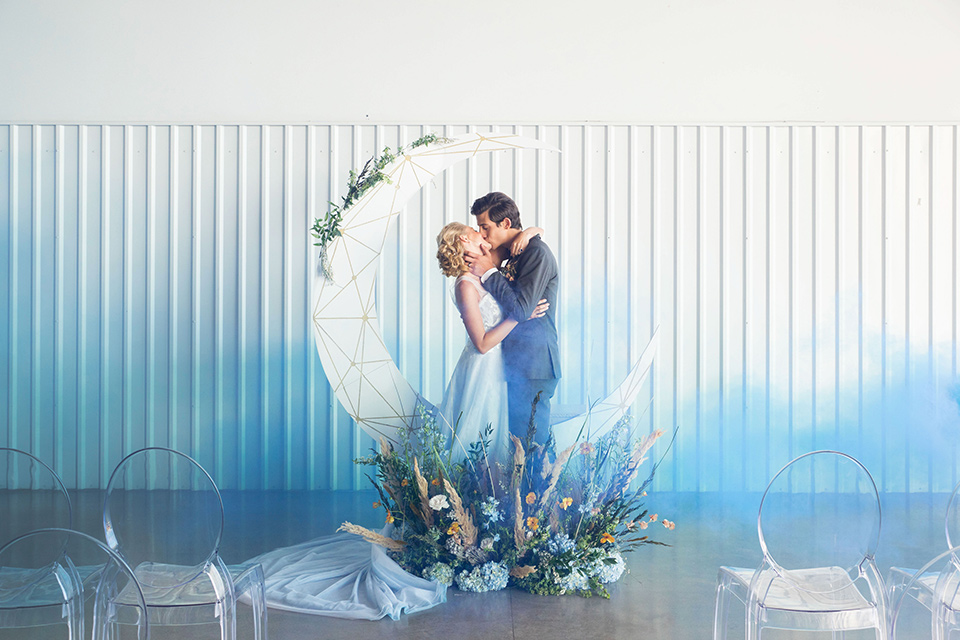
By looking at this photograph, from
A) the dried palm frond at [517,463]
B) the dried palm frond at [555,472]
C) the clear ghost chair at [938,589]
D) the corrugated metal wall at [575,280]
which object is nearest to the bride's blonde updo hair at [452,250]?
the dried palm frond at [517,463]

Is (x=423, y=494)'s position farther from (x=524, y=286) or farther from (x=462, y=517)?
(x=524, y=286)

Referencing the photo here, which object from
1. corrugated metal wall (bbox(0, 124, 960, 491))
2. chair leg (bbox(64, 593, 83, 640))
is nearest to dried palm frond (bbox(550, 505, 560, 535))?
corrugated metal wall (bbox(0, 124, 960, 491))

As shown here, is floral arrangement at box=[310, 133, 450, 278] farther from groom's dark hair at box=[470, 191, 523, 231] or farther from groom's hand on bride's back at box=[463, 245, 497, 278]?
groom's hand on bride's back at box=[463, 245, 497, 278]

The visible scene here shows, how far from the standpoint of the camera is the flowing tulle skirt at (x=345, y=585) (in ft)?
8.72

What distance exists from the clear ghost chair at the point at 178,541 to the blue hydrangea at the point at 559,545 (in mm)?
1203

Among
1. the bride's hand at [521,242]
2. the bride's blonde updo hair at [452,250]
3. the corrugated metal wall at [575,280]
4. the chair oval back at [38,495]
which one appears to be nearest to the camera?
the chair oval back at [38,495]

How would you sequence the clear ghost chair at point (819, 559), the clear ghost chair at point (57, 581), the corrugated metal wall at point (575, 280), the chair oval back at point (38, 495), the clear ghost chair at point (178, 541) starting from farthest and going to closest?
the corrugated metal wall at point (575, 280)
the chair oval back at point (38, 495)
the clear ghost chair at point (178, 541)
the clear ghost chair at point (819, 559)
the clear ghost chair at point (57, 581)

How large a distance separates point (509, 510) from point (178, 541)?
129cm

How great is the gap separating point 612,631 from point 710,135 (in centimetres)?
302

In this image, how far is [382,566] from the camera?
285cm

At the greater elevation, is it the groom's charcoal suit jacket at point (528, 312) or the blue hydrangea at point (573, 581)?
the groom's charcoal suit jacket at point (528, 312)

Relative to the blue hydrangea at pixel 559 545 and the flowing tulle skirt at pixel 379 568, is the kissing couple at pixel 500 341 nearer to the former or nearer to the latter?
the flowing tulle skirt at pixel 379 568

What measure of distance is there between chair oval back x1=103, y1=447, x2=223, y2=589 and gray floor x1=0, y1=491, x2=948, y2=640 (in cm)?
38

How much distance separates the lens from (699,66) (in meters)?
A: 4.27
